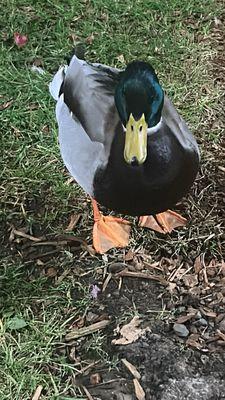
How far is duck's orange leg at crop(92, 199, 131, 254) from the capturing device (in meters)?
3.19

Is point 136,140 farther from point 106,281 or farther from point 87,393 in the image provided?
point 87,393

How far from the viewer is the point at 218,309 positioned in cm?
292

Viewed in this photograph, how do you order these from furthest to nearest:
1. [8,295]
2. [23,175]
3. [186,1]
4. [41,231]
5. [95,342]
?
[186,1] → [23,175] → [41,231] → [8,295] → [95,342]

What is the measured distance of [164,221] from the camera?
10.6 ft

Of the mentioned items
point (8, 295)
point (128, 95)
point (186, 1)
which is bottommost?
point (8, 295)

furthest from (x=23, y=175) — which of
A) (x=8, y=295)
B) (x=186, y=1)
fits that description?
(x=186, y=1)

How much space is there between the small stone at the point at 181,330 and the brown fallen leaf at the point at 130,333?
0.11 m

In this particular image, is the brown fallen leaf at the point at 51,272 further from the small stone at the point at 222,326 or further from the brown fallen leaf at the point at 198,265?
the small stone at the point at 222,326

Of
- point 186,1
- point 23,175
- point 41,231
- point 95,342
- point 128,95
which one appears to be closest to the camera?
point 128,95

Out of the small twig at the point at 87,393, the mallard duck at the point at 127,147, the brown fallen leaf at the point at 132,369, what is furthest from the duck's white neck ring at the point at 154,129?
the small twig at the point at 87,393

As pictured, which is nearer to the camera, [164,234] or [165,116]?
[165,116]

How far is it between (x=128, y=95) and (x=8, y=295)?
40.6 inches

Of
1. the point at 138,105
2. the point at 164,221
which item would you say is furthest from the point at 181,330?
the point at 138,105

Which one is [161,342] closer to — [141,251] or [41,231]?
[141,251]
